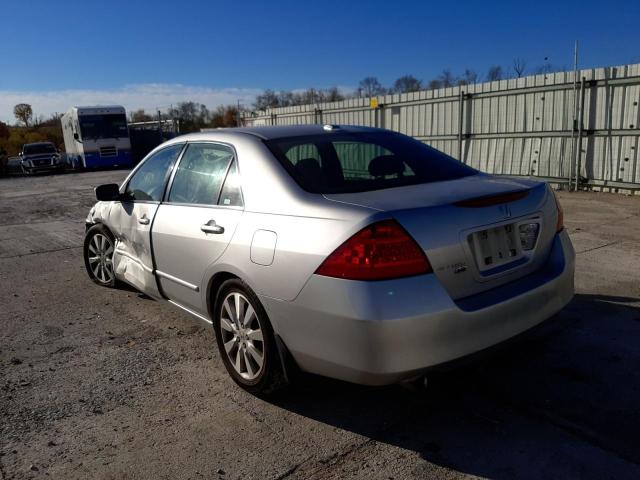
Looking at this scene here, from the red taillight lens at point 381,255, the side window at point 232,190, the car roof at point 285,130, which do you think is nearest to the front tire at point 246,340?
the side window at point 232,190

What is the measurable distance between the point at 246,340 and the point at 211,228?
0.73 m

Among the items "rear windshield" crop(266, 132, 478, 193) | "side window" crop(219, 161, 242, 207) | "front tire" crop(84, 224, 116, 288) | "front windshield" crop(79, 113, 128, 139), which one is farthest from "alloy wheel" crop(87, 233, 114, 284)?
"front windshield" crop(79, 113, 128, 139)

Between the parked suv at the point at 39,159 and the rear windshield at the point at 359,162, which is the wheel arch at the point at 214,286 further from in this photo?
the parked suv at the point at 39,159

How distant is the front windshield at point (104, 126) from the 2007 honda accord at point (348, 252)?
2594 cm

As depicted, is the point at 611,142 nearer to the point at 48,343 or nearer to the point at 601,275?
the point at 601,275

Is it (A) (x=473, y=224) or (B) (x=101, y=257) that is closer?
(A) (x=473, y=224)

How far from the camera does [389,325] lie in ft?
7.67

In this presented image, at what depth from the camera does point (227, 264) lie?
3078mm

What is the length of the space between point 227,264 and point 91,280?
350 cm

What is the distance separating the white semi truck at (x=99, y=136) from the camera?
88.8ft

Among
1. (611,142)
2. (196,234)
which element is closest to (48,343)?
(196,234)

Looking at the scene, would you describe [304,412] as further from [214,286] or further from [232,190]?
[232,190]

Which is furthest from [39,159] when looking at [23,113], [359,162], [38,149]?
[23,113]

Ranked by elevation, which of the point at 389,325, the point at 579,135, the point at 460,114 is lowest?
the point at 389,325
